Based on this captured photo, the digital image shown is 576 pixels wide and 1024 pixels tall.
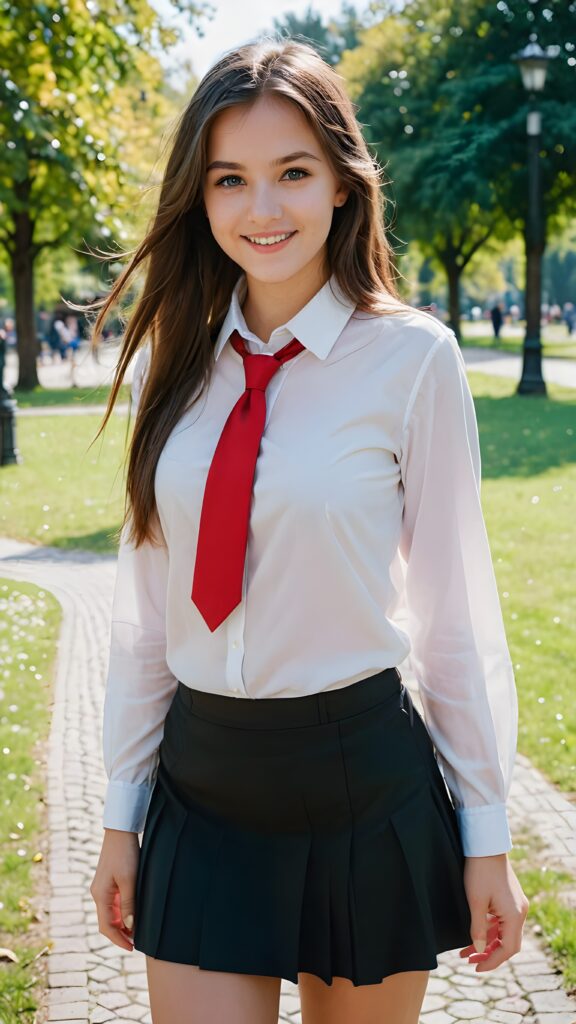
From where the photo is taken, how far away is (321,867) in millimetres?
2139

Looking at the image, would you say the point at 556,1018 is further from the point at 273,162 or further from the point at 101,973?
the point at 273,162

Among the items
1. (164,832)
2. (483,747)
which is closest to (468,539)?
(483,747)

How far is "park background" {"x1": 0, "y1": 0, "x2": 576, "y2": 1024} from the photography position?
4527 mm

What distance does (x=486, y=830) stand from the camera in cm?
213

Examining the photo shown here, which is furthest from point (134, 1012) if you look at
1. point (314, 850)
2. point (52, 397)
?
point (52, 397)

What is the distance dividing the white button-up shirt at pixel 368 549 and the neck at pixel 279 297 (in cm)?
11

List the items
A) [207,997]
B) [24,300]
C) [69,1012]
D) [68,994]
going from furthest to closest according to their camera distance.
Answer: [24,300] → [68,994] → [69,1012] → [207,997]

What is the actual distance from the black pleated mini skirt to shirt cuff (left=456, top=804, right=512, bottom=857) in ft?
0.13

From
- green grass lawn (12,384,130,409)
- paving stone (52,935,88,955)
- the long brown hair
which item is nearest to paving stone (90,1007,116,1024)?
paving stone (52,935,88,955)

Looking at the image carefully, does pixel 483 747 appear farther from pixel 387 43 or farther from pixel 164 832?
pixel 387 43

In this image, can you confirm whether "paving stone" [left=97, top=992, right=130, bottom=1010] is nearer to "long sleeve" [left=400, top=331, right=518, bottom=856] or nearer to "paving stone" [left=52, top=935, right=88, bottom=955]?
"paving stone" [left=52, top=935, right=88, bottom=955]

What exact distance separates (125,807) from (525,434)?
48.5 feet

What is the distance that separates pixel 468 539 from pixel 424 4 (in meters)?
32.2

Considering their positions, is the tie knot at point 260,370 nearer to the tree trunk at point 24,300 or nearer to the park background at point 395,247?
the park background at point 395,247
